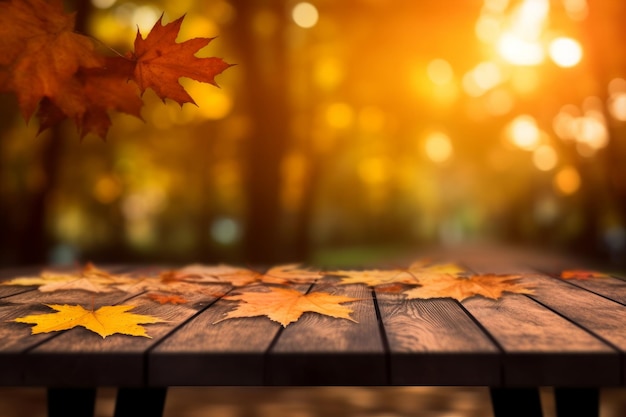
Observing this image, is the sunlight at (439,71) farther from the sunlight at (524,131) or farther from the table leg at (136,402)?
the table leg at (136,402)

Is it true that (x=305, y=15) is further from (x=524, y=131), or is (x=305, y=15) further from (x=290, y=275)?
(x=290, y=275)

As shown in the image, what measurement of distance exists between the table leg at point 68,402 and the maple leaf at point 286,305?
1.42ft

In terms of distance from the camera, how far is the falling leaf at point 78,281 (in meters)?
2.03

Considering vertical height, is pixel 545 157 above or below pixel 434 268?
above

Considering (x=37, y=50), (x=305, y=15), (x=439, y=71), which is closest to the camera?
(x=37, y=50)

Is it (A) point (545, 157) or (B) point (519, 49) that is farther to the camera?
(A) point (545, 157)

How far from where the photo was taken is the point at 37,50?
5.28 feet

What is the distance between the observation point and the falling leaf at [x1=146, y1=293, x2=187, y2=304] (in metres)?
1.75

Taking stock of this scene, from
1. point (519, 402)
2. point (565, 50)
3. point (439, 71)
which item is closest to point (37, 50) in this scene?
point (519, 402)

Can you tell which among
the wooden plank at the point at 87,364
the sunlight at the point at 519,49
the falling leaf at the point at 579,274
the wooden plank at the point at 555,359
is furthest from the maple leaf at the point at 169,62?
the sunlight at the point at 519,49

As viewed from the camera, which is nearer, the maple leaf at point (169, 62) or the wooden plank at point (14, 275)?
the maple leaf at point (169, 62)

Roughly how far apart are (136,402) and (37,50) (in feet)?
2.94

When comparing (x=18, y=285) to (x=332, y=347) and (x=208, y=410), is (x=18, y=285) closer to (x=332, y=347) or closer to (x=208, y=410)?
(x=332, y=347)

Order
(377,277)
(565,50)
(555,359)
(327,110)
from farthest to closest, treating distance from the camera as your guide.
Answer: (327,110) → (565,50) → (377,277) → (555,359)
